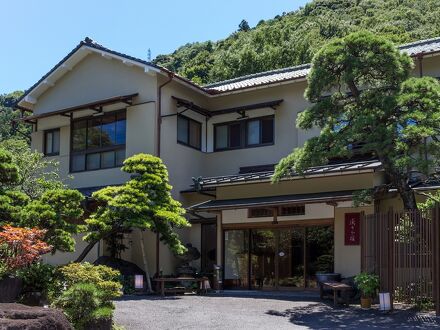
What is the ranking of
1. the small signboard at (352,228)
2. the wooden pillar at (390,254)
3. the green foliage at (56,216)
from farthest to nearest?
1. the small signboard at (352,228)
2. the green foliage at (56,216)
3. the wooden pillar at (390,254)

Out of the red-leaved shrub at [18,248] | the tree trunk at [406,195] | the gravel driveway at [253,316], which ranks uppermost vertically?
the tree trunk at [406,195]

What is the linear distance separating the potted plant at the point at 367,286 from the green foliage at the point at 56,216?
702 centimetres

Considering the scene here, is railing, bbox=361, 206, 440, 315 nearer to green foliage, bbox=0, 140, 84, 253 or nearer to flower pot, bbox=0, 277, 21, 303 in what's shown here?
green foliage, bbox=0, 140, 84, 253

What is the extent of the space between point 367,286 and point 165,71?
10.8m

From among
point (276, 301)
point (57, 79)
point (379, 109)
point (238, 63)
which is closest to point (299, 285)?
point (276, 301)

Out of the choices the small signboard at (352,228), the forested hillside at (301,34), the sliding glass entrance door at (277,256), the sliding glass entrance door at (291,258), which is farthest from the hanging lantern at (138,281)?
the forested hillside at (301,34)

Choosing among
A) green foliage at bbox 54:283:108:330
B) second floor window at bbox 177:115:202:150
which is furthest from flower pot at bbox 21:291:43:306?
second floor window at bbox 177:115:202:150

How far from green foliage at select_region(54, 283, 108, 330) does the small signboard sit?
880 cm

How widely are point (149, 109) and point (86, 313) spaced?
1184 centimetres

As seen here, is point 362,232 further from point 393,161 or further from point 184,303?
point 184,303

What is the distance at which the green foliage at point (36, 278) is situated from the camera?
41.0 feet

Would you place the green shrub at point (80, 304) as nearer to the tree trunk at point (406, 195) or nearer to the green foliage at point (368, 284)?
the green foliage at point (368, 284)

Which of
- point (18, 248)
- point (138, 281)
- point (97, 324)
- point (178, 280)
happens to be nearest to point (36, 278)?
point (18, 248)

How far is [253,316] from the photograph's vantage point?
488 inches
